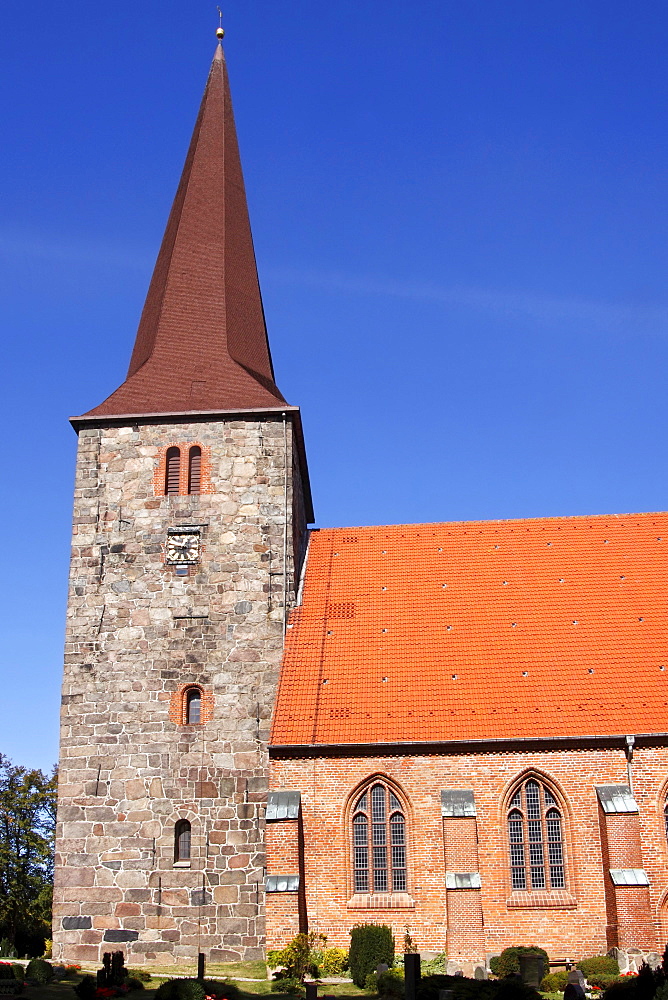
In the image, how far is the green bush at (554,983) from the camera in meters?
18.0

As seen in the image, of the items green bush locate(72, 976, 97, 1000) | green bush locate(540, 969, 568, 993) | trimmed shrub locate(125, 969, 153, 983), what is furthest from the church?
green bush locate(72, 976, 97, 1000)

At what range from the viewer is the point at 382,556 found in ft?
84.5

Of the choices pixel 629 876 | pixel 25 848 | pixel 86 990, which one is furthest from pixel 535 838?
pixel 25 848

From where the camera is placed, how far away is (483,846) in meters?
20.2

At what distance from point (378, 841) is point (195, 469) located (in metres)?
9.63

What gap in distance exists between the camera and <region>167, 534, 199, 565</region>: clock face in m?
23.0

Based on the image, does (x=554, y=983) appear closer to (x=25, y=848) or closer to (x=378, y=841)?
(x=378, y=841)

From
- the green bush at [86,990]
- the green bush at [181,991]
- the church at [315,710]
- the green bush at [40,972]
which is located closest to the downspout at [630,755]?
the church at [315,710]

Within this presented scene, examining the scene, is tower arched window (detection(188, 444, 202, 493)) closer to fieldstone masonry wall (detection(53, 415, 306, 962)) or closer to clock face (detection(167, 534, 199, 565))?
fieldstone masonry wall (detection(53, 415, 306, 962))

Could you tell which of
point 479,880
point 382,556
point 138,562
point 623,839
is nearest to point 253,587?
point 138,562

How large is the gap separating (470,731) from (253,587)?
5885 mm

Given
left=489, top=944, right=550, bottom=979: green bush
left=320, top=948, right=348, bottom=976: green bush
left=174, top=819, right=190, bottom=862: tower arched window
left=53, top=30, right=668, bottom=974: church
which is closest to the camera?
left=489, top=944, right=550, bottom=979: green bush

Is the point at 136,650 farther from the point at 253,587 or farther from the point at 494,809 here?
the point at 494,809

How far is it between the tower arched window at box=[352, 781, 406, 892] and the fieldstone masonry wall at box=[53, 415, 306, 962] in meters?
2.03
